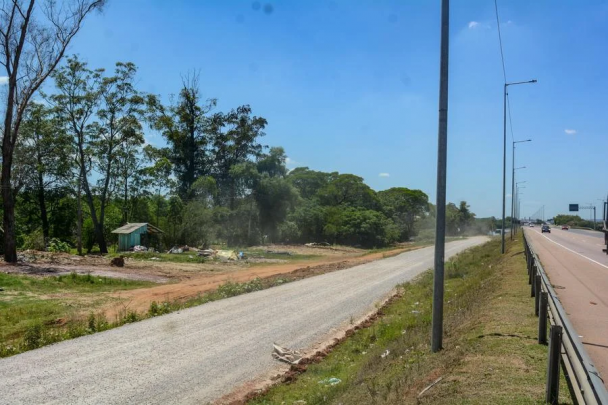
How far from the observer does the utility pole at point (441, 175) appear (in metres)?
8.38

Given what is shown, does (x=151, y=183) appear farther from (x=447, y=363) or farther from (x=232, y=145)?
(x=447, y=363)

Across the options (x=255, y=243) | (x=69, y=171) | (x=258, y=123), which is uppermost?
(x=258, y=123)

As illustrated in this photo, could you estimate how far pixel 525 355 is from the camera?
7.11 metres

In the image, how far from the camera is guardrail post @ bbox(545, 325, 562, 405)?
16.5 ft

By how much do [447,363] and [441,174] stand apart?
3.11 meters

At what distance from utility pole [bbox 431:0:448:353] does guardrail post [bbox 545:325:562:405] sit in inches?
126

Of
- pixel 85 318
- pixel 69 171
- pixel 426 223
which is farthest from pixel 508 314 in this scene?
pixel 426 223

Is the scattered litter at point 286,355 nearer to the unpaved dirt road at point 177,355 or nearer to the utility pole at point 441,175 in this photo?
the unpaved dirt road at point 177,355

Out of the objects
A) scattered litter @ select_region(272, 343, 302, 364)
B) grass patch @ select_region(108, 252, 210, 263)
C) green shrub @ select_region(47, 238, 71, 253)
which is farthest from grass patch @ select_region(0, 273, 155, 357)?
green shrub @ select_region(47, 238, 71, 253)

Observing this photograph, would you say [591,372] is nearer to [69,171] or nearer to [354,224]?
[69,171]

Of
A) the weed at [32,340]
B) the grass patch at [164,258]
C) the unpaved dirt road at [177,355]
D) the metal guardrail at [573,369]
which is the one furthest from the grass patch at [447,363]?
the grass patch at [164,258]

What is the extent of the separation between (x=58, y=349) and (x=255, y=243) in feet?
158

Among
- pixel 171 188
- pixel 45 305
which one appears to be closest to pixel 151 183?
pixel 171 188

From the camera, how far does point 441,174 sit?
27.7 feet
